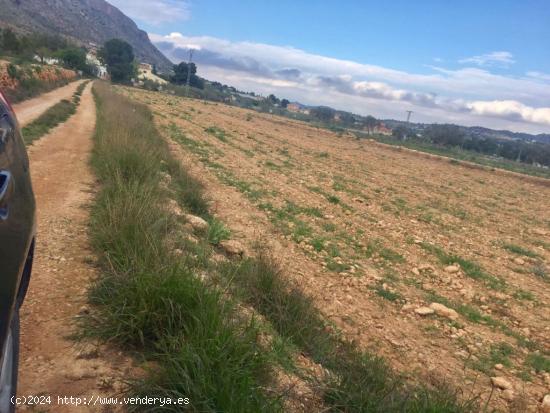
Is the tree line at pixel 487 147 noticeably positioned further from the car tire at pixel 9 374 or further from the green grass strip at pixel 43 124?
the car tire at pixel 9 374

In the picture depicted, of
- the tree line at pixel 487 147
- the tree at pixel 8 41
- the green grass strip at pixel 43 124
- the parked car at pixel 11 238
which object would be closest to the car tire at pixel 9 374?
the parked car at pixel 11 238

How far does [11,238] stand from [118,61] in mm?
102159

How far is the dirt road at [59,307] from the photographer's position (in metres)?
2.80

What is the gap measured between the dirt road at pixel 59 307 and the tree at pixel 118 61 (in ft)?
306

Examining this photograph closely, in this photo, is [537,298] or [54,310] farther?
[537,298]

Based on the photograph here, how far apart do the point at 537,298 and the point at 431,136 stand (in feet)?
253

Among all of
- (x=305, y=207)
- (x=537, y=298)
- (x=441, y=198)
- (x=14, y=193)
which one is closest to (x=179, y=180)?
(x=305, y=207)

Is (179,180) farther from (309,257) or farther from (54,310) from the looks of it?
(54,310)

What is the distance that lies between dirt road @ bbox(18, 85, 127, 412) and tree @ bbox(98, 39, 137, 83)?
9329 centimetres

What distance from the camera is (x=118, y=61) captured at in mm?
94688

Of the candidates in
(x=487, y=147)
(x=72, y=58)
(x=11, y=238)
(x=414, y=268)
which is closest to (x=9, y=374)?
(x=11, y=238)

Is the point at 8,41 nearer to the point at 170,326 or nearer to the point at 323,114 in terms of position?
the point at 170,326

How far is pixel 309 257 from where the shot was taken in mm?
7797

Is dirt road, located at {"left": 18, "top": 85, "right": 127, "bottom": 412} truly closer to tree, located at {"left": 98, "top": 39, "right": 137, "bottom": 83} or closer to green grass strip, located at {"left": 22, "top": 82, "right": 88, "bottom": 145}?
green grass strip, located at {"left": 22, "top": 82, "right": 88, "bottom": 145}
